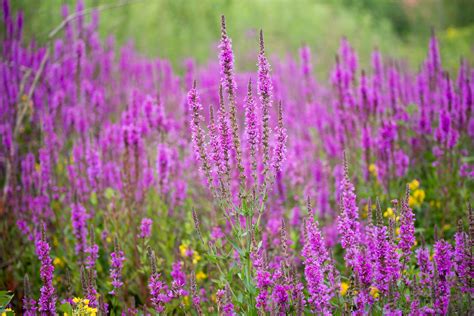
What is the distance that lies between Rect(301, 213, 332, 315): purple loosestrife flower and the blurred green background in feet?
23.4

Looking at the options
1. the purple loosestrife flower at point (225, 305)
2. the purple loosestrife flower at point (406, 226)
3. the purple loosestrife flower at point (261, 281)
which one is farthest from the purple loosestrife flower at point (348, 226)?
the purple loosestrife flower at point (225, 305)

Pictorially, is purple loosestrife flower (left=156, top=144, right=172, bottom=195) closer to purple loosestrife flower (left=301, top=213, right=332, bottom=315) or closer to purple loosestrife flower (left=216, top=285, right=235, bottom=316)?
purple loosestrife flower (left=216, top=285, right=235, bottom=316)

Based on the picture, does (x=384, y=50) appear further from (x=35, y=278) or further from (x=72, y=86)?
(x=35, y=278)

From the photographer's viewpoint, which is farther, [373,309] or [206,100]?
[206,100]

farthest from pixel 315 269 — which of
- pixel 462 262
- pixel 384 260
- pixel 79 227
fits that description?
pixel 79 227

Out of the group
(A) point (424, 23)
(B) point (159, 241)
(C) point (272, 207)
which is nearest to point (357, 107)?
(C) point (272, 207)

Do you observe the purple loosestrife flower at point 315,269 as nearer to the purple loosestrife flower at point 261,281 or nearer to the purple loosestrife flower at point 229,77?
the purple loosestrife flower at point 261,281

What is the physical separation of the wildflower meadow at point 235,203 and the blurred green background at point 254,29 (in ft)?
15.5

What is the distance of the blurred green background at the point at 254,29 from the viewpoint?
10.1m

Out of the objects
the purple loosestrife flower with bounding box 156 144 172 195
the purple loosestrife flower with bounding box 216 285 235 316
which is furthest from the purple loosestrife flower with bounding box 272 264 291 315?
the purple loosestrife flower with bounding box 156 144 172 195

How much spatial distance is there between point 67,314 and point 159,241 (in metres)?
1.26

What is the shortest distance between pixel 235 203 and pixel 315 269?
177 cm

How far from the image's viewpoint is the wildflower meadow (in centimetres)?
218

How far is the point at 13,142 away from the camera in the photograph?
3.41 metres
